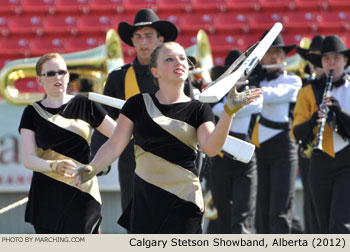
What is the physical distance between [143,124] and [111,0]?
11.2 m

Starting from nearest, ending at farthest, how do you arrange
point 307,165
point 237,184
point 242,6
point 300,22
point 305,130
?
point 305,130 → point 237,184 → point 307,165 → point 300,22 → point 242,6

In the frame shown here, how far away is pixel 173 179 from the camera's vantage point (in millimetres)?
A: 4555

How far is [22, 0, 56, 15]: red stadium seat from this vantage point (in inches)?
607

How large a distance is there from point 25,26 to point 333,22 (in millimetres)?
5145

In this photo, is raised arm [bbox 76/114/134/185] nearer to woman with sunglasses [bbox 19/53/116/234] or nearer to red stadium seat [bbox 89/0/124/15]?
woman with sunglasses [bbox 19/53/116/234]

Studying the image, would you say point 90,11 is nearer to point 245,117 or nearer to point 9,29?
point 9,29

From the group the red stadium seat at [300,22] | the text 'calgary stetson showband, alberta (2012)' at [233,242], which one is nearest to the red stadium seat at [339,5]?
the red stadium seat at [300,22]

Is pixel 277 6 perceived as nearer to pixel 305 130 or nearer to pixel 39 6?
pixel 39 6

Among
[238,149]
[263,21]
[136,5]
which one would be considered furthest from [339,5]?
[238,149]

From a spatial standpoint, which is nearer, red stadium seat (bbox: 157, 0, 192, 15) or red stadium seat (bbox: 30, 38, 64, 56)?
red stadium seat (bbox: 30, 38, 64, 56)

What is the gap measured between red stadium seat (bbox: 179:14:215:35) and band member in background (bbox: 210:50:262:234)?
22.4 ft

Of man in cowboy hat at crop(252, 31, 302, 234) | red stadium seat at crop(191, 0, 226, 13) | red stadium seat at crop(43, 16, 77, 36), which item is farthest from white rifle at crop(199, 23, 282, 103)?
red stadium seat at crop(43, 16, 77, 36)

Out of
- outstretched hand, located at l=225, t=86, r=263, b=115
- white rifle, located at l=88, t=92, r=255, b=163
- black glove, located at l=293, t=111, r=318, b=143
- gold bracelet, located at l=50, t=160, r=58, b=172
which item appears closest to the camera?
outstretched hand, located at l=225, t=86, r=263, b=115

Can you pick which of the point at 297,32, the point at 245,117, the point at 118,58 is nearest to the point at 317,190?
the point at 245,117
